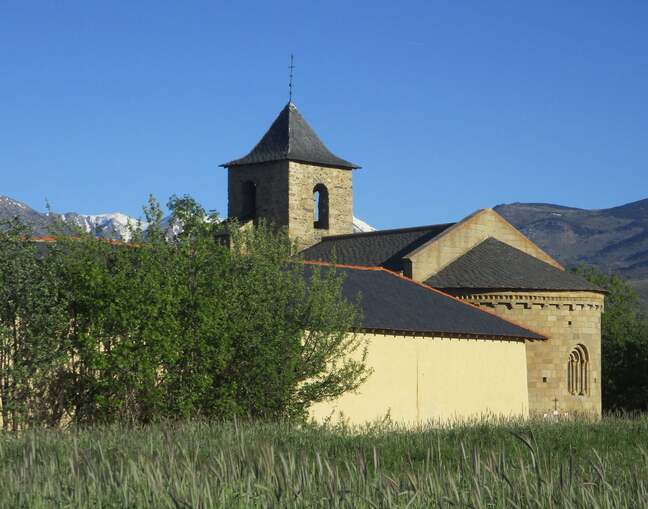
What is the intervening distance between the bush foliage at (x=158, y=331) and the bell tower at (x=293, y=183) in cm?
2624

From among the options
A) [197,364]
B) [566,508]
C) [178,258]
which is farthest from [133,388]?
[566,508]

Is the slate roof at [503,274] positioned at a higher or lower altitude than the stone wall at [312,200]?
lower

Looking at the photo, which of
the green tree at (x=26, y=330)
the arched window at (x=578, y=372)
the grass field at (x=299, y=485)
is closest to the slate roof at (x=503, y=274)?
the arched window at (x=578, y=372)

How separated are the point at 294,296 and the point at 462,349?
8428 millimetres

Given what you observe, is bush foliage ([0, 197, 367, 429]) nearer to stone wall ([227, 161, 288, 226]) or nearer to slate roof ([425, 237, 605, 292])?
slate roof ([425, 237, 605, 292])

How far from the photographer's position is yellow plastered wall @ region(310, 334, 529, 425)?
31.7 meters

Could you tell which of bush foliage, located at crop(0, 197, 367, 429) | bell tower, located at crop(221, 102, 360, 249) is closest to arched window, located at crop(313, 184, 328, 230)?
bell tower, located at crop(221, 102, 360, 249)

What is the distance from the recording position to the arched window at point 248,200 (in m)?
57.2

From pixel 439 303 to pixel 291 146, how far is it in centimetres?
2134

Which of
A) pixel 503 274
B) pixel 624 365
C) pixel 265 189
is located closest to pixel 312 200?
pixel 265 189

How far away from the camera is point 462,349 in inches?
1361

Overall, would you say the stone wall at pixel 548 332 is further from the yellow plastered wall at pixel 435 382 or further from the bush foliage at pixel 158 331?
the bush foliage at pixel 158 331

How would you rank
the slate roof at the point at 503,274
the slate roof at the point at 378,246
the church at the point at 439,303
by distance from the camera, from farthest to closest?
the slate roof at the point at 378,246 → the slate roof at the point at 503,274 → the church at the point at 439,303

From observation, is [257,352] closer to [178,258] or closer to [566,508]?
[178,258]
